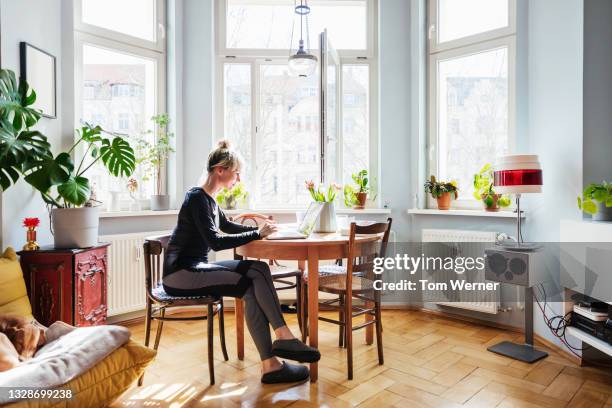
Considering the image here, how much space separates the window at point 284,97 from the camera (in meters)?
3.88

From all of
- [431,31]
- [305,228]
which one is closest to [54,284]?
[305,228]

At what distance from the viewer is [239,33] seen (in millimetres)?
3885

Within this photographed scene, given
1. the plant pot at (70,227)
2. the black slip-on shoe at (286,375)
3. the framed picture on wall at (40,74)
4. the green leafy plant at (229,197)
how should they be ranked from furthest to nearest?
the green leafy plant at (229,197), the framed picture on wall at (40,74), the plant pot at (70,227), the black slip-on shoe at (286,375)

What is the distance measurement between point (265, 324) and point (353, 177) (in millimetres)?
1814

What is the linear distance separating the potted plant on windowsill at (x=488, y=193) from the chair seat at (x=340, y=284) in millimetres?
1258

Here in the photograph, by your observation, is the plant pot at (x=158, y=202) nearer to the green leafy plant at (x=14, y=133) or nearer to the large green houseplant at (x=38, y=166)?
the large green houseplant at (x=38, y=166)

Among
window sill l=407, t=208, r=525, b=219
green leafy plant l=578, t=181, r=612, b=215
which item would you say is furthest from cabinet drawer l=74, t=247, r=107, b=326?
green leafy plant l=578, t=181, r=612, b=215

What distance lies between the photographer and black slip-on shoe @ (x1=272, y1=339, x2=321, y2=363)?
2182 millimetres

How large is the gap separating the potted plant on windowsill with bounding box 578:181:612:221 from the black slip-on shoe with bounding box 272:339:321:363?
A: 5.51 feet

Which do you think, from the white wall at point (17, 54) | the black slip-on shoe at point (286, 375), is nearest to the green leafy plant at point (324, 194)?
the black slip-on shoe at point (286, 375)

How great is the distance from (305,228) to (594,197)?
5.15 feet

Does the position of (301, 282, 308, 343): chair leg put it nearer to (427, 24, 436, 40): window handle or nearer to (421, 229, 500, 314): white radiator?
(421, 229, 500, 314): white radiator

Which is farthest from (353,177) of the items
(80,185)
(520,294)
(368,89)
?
(80,185)

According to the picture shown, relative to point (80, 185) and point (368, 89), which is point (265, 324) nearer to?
point (80, 185)
